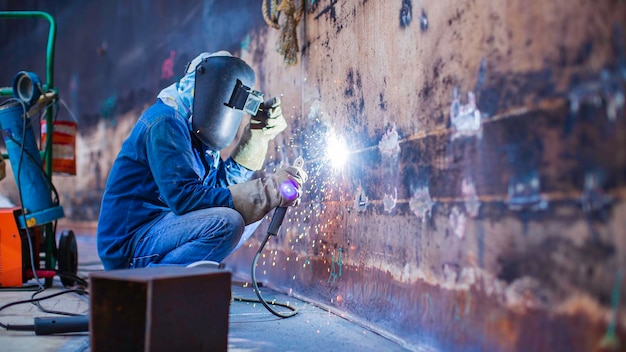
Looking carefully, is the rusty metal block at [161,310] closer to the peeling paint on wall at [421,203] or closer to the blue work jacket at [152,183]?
the blue work jacket at [152,183]

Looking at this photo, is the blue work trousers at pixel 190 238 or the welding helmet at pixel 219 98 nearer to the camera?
the blue work trousers at pixel 190 238

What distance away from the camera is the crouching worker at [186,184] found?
2.33 m

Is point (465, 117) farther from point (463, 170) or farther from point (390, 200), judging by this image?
point (390, 200)

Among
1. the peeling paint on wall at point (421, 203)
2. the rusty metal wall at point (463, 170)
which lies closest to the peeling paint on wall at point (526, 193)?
the rusty metal wall at point (463, 170)

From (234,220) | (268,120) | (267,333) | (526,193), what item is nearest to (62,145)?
(268,120)

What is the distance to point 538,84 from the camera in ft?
4.74

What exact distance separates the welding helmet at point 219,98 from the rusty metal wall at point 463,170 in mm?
457

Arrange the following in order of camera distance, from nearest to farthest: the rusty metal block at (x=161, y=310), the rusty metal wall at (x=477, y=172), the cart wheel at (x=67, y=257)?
1. the rusty metal wall at (x=477, y=172)
2. the rusty metal block at (x=161, y=310)
3. the cart wheel at (x=67, y=257)

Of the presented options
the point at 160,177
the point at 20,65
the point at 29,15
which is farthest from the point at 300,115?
the point at 20,65

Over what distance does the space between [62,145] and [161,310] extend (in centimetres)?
284

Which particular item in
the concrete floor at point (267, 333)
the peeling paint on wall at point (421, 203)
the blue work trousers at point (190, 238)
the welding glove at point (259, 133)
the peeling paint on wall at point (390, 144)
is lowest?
the concrete floor at point (267, 333)

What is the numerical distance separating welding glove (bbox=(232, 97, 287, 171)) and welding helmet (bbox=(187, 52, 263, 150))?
0.14 meters

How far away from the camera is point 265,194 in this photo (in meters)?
2.37

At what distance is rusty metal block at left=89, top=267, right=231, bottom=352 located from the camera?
1644 mm
